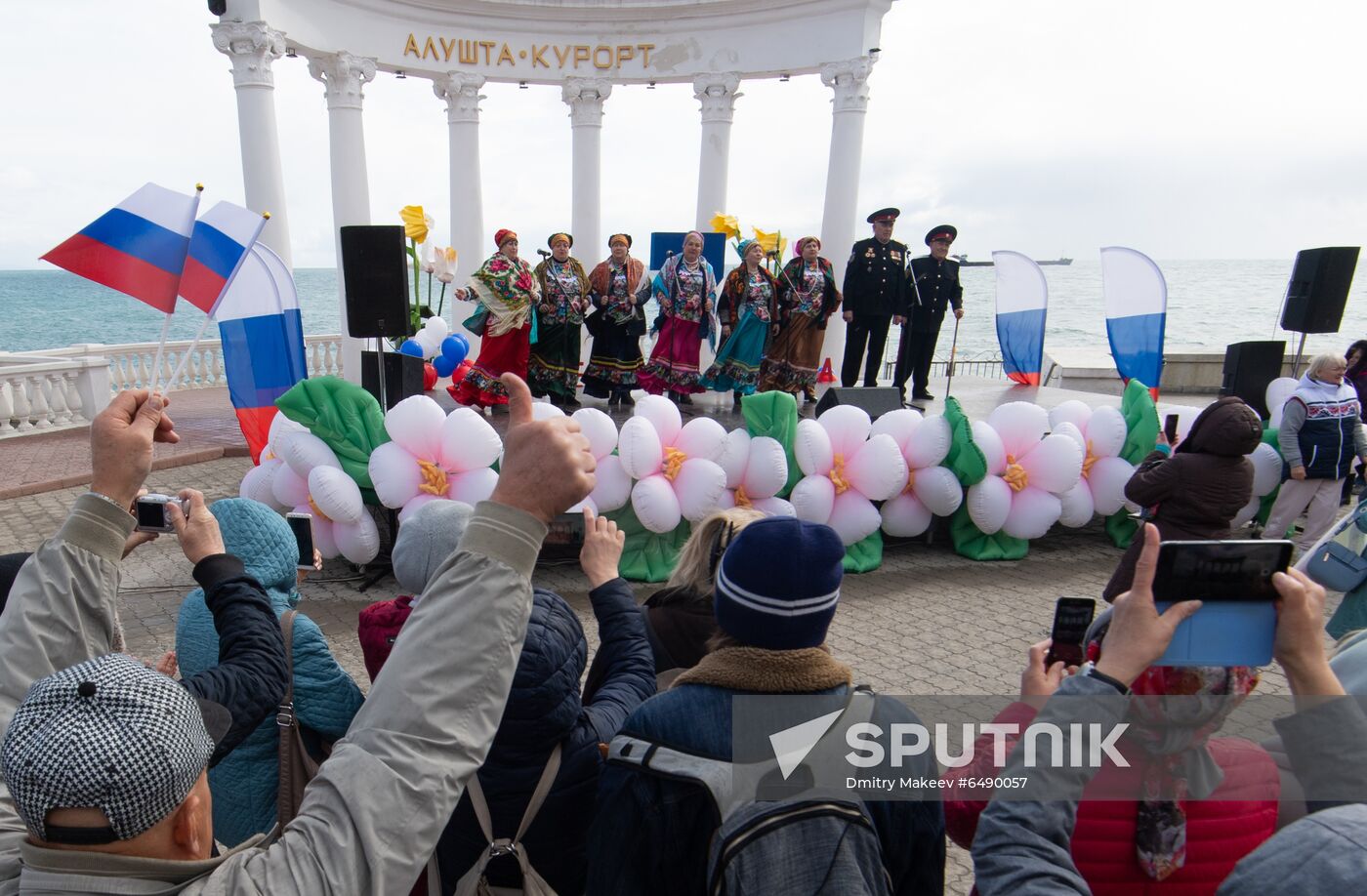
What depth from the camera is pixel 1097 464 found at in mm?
6359

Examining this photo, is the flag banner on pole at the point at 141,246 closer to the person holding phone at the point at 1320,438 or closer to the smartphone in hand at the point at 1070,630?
the smartphone in hand at the point at 1070,630

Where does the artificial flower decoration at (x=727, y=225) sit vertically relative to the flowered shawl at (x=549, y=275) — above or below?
above

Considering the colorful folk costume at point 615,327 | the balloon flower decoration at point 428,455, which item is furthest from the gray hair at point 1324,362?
the balloon flower decoration at point 428,455

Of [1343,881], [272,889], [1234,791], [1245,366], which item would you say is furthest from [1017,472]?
[272,889]

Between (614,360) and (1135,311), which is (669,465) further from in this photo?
(1135,311)

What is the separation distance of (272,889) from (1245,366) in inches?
357

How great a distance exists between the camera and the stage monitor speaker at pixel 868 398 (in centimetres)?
685

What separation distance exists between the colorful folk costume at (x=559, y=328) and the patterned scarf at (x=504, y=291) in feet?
0.65

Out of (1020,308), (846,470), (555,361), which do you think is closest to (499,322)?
(555,361)

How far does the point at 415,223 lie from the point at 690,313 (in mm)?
3165

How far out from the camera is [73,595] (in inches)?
52.4

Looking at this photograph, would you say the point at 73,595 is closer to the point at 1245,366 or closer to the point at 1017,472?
the point at 1017,472

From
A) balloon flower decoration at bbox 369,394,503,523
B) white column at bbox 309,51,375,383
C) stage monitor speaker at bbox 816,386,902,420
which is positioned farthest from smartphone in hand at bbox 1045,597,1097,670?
white column at bbox 309,51,375,383

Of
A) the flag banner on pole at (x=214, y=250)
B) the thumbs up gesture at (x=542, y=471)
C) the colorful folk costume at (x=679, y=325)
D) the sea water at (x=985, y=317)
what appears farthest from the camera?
the sea water at (x=985, y=317)
